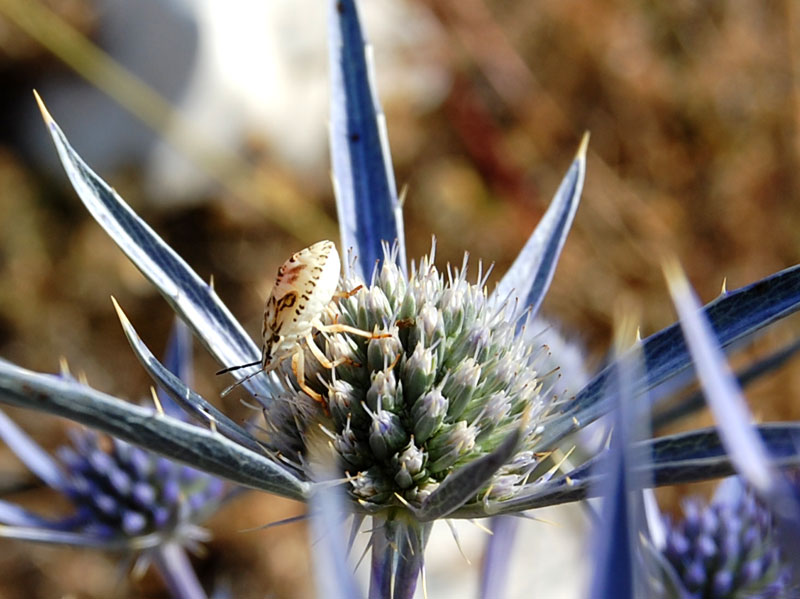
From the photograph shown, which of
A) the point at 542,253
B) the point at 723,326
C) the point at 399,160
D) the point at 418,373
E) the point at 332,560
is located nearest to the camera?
the point at 332,560

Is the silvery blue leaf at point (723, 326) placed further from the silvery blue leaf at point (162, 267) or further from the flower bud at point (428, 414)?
the silvery blue leaf at point (162, 267)

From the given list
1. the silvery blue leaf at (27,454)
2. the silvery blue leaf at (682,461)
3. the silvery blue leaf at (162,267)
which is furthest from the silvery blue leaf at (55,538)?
the silvery blue leaf at (682,461)

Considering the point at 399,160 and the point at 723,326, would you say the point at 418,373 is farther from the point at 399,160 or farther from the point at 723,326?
the point at 399,160

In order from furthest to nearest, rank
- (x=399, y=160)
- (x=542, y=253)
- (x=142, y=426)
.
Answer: (x=399, y=160), (x=542, y=253), (x=142, y=426)

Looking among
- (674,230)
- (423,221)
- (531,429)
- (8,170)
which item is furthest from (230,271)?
(531,429)

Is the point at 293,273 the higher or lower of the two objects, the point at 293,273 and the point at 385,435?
the higher

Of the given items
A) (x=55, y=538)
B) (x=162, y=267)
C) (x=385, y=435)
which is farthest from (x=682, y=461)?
(x=55, y=538)

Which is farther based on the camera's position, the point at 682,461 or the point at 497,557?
the point at 497,557
